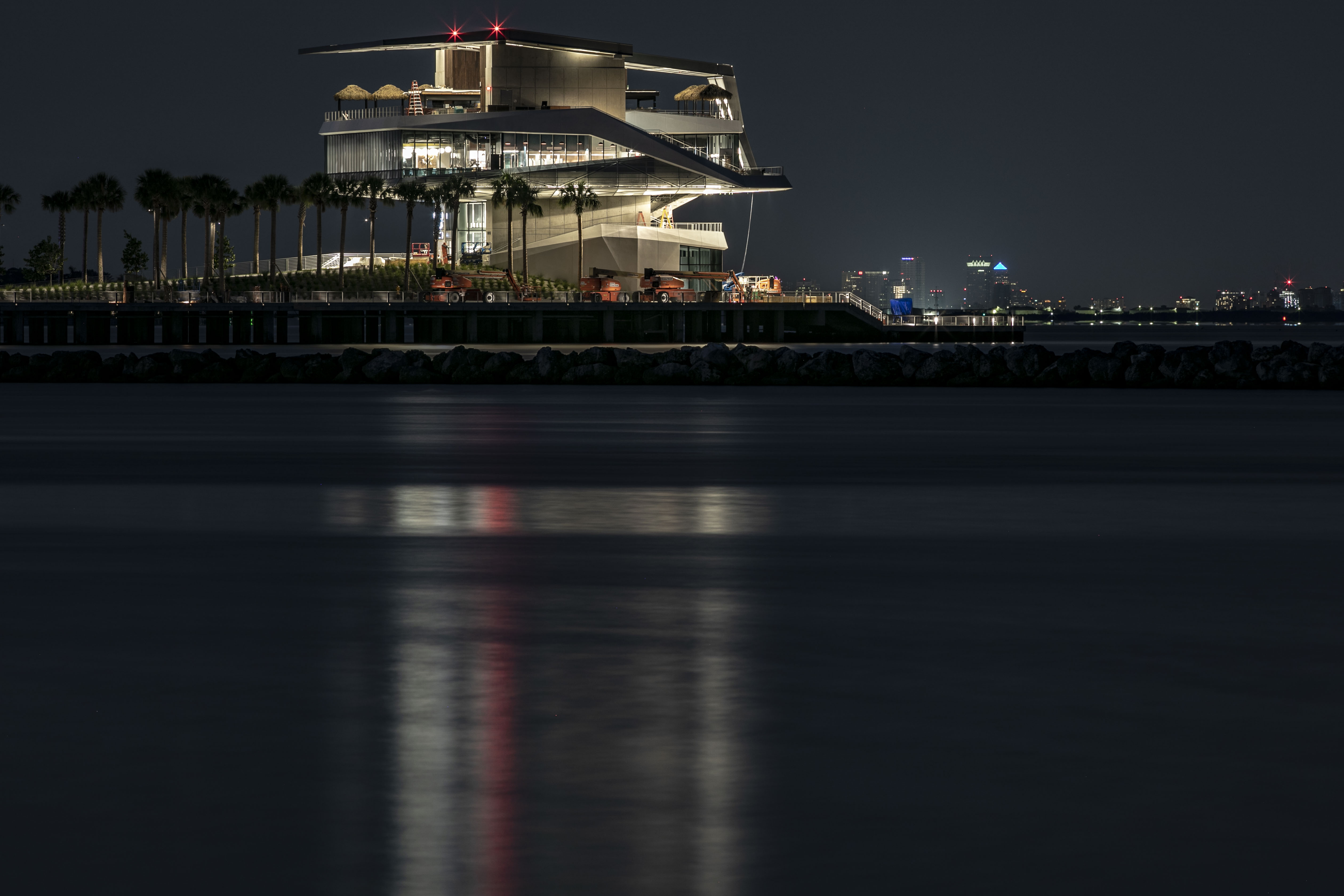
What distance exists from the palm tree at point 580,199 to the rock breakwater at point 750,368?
75205mm

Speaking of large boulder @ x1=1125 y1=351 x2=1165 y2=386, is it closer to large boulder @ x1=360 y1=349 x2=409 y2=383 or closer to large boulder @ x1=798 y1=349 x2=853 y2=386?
large boulder @ x1=798 y1=349 x2=853 y2=386

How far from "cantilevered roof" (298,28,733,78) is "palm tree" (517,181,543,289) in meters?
12.7

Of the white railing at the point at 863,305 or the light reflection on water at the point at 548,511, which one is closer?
the light reflection on water at the point at 548,511

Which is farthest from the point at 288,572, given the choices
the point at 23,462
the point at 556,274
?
the point at 556,274

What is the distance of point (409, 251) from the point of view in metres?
126

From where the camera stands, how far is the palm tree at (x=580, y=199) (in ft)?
427

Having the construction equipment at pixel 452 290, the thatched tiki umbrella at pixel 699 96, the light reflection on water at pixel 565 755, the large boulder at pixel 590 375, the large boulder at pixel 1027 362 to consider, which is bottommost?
the light reflection on water at pixel 565 755

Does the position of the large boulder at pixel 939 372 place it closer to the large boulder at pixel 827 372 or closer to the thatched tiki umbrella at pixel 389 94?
the large boulder at pixel 827 372

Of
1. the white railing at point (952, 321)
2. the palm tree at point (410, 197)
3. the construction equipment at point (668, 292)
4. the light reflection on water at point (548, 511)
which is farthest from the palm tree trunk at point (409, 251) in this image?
the light reflection on water at point (548, 511)

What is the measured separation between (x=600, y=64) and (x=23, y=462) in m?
121

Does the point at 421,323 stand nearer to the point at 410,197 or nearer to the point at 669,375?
Result: the point at 410,197

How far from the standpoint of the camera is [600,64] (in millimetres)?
140875

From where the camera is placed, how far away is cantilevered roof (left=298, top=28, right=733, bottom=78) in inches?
5428

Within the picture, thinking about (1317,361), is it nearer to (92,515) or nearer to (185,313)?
(92,515)
